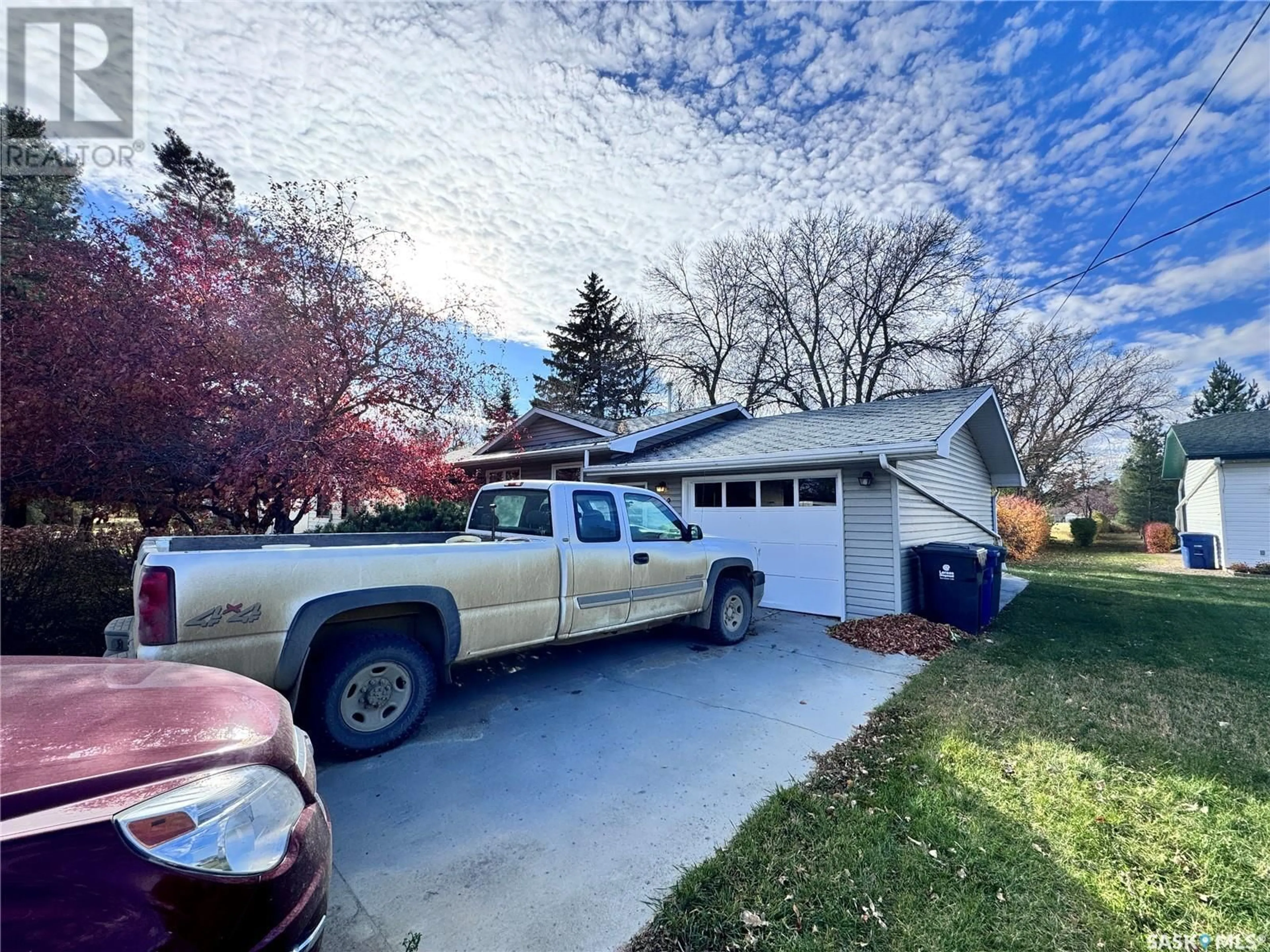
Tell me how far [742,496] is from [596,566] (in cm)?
476

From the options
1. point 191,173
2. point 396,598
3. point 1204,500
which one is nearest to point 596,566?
point 396,598

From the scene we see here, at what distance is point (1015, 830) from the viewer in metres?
2.98

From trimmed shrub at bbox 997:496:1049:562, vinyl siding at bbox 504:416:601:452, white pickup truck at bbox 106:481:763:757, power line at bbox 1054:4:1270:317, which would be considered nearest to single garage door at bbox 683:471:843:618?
white pickup truck at bbox 106:481:763:757

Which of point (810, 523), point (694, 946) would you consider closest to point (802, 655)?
point (810, 523)

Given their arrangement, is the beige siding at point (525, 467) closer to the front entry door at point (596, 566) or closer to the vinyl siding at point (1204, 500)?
the front entry door at point (596, 566)

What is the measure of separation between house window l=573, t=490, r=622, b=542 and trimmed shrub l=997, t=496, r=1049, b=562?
1829 centimetres

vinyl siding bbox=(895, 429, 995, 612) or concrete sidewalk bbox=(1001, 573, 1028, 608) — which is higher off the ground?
vinyl siding bbox=(895, 429, 995, 612)

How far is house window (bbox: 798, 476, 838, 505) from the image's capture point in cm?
818

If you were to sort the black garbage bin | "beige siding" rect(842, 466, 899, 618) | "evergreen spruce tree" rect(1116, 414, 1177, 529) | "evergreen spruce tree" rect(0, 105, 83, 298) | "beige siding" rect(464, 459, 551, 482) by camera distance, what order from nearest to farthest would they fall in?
"evergreen spruce tree" rect(0, 105, 83, 298) < the black garbage bin < "beige siding" rect(842, 466, 899, 618) < "beige siding" rect(464, 459, 551, 482) < "evergreen spruce tree" rect(1116, 414, 1177, 529)

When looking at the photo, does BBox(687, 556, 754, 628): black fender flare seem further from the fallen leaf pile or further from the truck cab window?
the fallen leaf pile

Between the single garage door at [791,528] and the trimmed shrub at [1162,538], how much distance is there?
22198 millimetres

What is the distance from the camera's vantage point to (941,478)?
9.88 m

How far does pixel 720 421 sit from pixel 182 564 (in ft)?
38.1

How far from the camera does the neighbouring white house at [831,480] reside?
7777 mm
